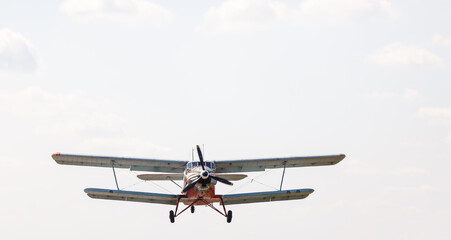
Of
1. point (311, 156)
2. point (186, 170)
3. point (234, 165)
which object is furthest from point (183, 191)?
point (311, 156)

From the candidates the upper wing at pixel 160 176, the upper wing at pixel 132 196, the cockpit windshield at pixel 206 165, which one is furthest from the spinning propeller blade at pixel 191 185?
the upper wing at pixel 132 196

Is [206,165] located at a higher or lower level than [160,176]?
higher

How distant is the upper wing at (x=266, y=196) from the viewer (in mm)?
46781

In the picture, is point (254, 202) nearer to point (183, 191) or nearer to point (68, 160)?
point (183, 191)

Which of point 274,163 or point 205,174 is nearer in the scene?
point 205,174

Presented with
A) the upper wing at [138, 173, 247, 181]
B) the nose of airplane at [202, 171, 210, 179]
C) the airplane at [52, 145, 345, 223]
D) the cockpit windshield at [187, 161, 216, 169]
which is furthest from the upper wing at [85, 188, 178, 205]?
the nose of airplane at [202, 171, 210, 179]

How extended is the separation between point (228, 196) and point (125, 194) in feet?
17.8

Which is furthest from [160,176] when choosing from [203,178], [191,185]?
[203,178]

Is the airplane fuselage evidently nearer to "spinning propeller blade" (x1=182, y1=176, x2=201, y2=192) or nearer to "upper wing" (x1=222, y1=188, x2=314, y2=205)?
"spinning propeller blade" (x1=182, y1=176, x2=201, y2=192)

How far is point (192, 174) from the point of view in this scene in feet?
143

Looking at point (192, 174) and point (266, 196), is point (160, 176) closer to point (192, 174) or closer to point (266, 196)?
point (192, 174)

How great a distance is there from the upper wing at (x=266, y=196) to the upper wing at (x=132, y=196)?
3025 mm

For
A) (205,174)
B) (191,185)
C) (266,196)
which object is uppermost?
(266,196)

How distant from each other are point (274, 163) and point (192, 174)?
20.9 feet
